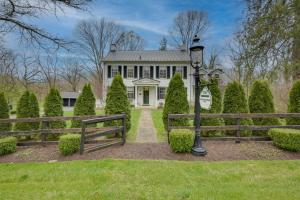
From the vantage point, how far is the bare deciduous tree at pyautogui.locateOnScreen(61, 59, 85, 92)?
32.6 meters

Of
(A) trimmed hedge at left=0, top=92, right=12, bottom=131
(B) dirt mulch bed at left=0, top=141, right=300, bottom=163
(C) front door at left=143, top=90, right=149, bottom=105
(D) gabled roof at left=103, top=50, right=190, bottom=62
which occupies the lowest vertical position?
(B) dirt mulch bed at left=0, top=141, right=300, bottom=163

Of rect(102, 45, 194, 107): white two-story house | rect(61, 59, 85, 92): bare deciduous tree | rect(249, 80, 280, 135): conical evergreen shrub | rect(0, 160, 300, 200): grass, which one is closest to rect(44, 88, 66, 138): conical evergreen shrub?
rect(0, 160, 300, 200): grass

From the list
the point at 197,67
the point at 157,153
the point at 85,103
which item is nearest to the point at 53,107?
the point at 85,103

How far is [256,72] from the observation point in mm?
9234

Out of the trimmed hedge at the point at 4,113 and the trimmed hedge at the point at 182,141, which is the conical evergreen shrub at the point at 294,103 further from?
the trimmed hedge at the point at 4,113

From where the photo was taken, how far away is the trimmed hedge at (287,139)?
4496mm

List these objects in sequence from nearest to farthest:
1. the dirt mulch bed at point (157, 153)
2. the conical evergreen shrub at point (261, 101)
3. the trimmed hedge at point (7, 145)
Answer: the dirt mulch bed at point (157, 153) → the trimmed hedge at point (7, 145) → the conical evergreen shrub at point (261, 101)

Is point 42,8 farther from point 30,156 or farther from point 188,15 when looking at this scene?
point 188,15

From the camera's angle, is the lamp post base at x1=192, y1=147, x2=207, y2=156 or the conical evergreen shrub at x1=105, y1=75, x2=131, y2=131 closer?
the lamp post base at x1=192, y1=147, x2=207, y2=156

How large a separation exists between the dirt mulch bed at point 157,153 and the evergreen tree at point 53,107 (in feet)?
3.71

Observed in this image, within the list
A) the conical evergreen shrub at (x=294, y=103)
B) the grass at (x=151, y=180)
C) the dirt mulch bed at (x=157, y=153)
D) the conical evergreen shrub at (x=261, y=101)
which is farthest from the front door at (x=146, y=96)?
the grass at (x=151, y=180)

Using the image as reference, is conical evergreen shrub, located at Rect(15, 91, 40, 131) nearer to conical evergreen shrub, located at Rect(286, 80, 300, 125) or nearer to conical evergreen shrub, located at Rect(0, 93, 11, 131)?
conical evergreen shrub, located at Rect(0, 93, 11, 131)

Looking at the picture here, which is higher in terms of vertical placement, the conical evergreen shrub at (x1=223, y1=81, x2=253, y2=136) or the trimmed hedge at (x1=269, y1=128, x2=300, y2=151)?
the conical evergreen shrub at (x1=223, y1=81, x2=253, y2=136)

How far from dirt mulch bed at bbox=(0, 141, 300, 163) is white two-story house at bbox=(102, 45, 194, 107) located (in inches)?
561
